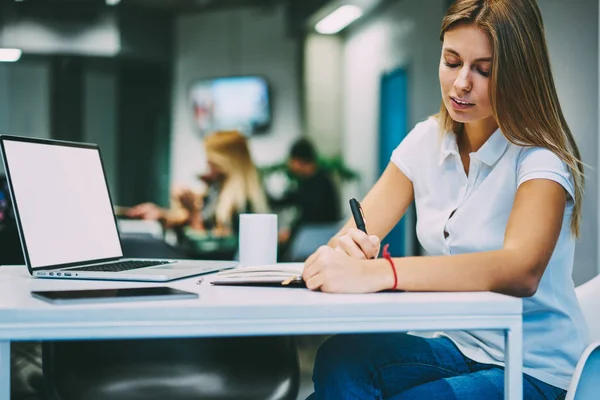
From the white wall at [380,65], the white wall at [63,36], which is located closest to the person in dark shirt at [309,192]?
the white wall at [380,65]

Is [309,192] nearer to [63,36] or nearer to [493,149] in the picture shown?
[63,36]

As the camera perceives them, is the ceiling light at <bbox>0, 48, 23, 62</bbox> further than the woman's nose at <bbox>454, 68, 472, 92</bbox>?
Yes

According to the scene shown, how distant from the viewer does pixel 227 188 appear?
16.8 ft

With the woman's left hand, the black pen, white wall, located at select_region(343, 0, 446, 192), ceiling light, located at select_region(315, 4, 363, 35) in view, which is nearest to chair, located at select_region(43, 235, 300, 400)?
the black pen

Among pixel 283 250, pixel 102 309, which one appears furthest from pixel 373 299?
pixel 283 250

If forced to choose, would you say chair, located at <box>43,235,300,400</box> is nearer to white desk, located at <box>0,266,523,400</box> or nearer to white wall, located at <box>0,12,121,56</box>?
white desk, located at <box>0,266,523,400</box>

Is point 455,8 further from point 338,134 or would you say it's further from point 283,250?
point 338,134

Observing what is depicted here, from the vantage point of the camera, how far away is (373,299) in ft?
3.09

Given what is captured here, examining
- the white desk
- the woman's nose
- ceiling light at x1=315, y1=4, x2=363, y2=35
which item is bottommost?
the white desk

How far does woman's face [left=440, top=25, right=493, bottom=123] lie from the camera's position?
4.20ft

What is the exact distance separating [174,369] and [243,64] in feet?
16.1

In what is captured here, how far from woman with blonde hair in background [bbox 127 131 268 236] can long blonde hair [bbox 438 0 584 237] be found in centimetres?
381

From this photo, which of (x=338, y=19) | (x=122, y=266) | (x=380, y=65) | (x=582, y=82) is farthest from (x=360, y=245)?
(x=338, y=19)

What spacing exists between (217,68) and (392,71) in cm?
167
